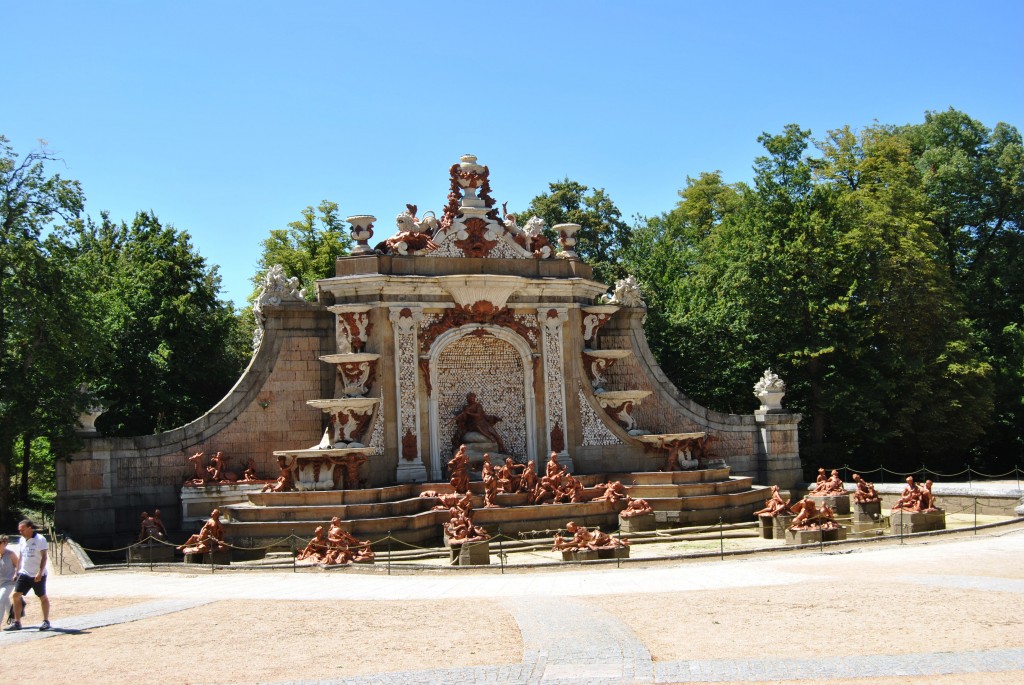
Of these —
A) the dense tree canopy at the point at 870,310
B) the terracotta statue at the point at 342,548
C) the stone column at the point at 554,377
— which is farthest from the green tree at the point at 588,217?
the terracotta statue at the point at 342,548

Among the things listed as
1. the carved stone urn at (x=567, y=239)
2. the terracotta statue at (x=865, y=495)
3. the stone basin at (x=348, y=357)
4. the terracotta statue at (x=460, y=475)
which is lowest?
the terracotta statue at (x=865, y=495)

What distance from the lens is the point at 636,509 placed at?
24.6 m

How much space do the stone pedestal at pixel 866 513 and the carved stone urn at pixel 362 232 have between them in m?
13.8

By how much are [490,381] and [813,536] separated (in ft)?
34.0

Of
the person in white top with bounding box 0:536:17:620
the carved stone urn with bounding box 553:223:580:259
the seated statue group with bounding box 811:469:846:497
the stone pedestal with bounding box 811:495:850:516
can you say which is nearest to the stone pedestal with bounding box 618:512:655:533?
the stone pedestal with bounding box 811:495:850:516

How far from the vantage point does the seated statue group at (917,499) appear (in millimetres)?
22320

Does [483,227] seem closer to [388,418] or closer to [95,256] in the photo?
[388,418]

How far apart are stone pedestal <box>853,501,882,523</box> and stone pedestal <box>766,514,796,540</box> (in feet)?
7.41

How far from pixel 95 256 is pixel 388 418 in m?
9.15

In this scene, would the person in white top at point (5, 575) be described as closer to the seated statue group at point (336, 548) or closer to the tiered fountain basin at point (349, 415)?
the seated statue group at point (336, 548)

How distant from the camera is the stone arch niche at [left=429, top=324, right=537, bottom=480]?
27594 millimetres

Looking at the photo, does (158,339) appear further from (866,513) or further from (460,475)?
(866,513)

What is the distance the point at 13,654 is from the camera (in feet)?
37.9

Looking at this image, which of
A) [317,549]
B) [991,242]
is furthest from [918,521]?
[991,242]
